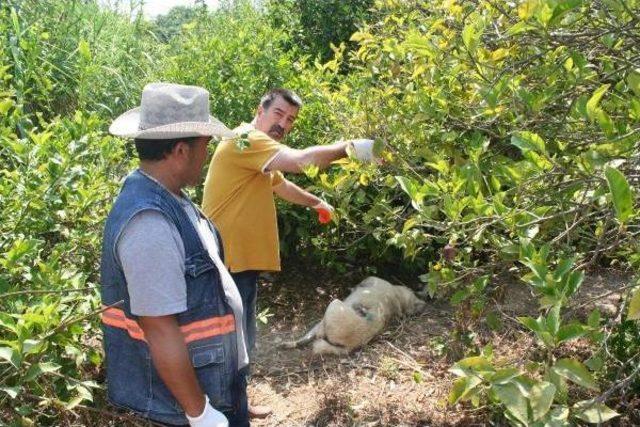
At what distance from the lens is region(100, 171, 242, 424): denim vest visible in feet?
7.37

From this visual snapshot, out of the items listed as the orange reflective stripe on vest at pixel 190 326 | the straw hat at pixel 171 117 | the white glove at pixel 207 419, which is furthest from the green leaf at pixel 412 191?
the white glove at pixel 207 419

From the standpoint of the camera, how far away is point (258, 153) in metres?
3.65

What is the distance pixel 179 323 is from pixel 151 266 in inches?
10.4

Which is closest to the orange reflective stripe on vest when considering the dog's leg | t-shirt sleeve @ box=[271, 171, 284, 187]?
t-shirt sleeve @ box=[271, 171, 284, 187]

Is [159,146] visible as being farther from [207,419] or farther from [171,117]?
[207,419]

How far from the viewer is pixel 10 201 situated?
3.07m

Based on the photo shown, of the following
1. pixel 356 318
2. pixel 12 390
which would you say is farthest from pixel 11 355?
pixel 356 318

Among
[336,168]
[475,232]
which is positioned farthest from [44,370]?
[336,168]

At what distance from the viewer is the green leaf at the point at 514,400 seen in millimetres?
1834

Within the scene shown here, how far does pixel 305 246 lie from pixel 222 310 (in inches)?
125

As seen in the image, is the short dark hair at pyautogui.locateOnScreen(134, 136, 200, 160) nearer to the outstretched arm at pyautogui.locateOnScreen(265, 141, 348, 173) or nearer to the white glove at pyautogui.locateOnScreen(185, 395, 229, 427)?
the white glove at pyautogui.locateOnScreen(185, 395, 229, 427)

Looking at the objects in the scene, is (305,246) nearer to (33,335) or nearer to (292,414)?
(292,414)

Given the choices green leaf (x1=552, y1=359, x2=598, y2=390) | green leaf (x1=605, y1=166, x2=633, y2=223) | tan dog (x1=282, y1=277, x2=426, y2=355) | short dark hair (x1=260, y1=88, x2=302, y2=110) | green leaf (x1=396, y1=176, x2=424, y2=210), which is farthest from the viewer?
tan dog (x1=282, y1=277, x2=426, y2=355)

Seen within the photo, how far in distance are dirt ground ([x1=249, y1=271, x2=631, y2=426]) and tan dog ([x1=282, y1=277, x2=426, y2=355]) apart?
0.07m
